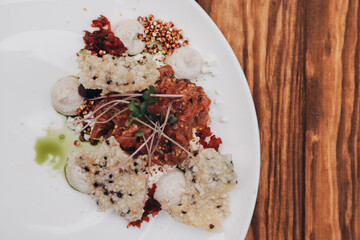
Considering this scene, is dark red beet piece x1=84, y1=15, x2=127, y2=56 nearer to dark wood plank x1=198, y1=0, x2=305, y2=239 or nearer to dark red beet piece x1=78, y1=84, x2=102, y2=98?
dark red beet piece x1=78, y1=84, x2=102, y2=98

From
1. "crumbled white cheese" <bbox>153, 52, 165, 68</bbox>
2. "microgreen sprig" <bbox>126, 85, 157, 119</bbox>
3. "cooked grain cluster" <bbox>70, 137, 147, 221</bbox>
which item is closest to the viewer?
"microgreen sprig" <bbox>126, 85, 157, 119</bbox>

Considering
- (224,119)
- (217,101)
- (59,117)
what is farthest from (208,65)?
(59,117)

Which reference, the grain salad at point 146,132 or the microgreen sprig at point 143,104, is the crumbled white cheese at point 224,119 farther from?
the microgreen sprig at point 143,104

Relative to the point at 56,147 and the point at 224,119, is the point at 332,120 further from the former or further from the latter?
the point at 56,147

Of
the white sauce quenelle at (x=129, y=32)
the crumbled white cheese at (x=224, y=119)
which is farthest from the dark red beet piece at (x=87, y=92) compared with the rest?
the crumbled white cheese at (x=224, y=119)

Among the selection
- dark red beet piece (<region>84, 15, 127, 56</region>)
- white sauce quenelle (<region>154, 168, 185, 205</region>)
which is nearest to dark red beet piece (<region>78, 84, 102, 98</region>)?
dark red beet piece (<region>84, 15, 127, 56</region>)

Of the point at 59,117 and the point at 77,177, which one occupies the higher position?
the point at 59,117
